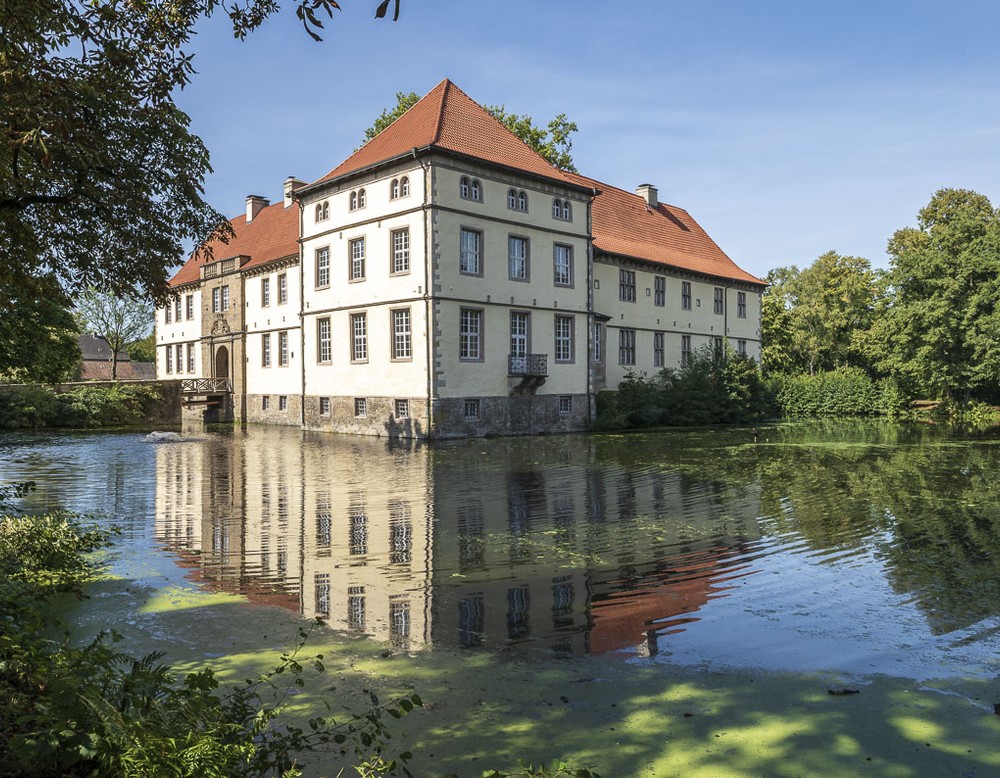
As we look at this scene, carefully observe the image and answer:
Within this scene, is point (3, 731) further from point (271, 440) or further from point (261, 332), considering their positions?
point (261, 332)

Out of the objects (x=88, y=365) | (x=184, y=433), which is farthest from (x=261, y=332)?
(x=88, y=365)

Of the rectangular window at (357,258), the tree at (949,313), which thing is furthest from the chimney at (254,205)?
the tree at (949,313)

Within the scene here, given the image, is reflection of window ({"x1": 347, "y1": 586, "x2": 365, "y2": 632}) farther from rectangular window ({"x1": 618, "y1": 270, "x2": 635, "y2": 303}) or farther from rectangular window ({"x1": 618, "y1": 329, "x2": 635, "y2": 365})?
rectangular window ({"x1": 618, "y1": 270, "x2": 635, "y2": 303})

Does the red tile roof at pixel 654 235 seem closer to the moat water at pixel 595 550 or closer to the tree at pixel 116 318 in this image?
the moat water at pixel 595 550

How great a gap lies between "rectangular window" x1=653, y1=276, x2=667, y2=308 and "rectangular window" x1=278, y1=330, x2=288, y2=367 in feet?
63.2

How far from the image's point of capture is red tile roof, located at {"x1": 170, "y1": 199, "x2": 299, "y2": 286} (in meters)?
38.9

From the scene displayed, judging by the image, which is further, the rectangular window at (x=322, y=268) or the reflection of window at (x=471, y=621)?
the rectangular window at (x=322, y=268)

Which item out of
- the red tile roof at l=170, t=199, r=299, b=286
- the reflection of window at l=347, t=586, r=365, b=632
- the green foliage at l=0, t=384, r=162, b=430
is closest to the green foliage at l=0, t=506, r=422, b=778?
the reflection of window at l=347, t=586, r=365, b=632

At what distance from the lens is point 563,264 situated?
33.3 m

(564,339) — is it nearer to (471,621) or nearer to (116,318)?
(471,621)

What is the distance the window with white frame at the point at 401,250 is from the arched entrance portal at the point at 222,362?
1755 cm

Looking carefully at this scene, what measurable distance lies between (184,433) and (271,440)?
6.80m

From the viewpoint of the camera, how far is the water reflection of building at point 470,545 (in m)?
6.71

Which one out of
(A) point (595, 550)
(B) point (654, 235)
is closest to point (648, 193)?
(B) point (654, 235)
